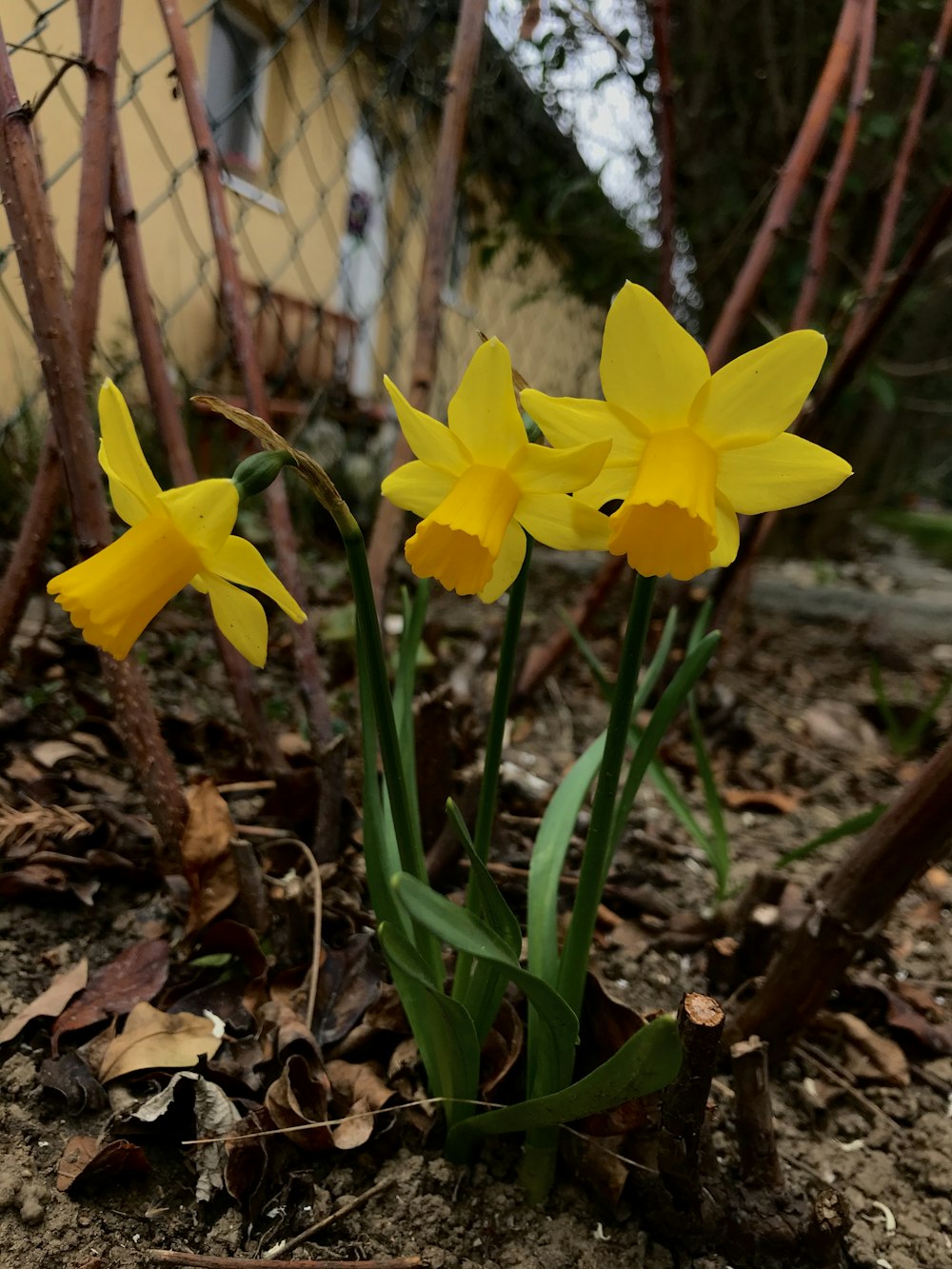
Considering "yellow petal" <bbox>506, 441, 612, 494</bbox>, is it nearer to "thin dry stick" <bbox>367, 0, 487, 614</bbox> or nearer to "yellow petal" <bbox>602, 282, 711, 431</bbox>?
"yellow petal" <bbox>602, 282, 711, 431</bbox>

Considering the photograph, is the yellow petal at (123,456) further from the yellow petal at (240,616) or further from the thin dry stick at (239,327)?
the thin dry stick at (239,327)

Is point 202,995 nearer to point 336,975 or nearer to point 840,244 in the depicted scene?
point 336,975

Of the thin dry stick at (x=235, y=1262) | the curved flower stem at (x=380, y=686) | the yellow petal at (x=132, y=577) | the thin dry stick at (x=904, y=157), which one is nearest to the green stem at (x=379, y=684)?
the curved flower stem at (x=380, y=686)

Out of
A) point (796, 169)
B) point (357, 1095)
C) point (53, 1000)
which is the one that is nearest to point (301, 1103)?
point (357, 1095)

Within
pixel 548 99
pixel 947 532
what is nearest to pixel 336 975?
pixel 548 99

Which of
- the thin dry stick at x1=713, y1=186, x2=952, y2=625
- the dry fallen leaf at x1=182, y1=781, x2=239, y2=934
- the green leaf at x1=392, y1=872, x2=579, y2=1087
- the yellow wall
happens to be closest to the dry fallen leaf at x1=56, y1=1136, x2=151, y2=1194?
the dry fallen leaf at x1=182, y1=781, x2=239, y2=934

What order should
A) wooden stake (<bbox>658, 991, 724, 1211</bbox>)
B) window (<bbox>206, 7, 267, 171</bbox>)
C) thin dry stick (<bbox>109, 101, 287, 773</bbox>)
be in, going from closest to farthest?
wooden stake (<bbox>658, 991, 724, 1211</bbox>), thin dry stick (<bbox>109, 101, 287, 773</bbox>), window (<bbox>206, 7, 267, 171</bbox>)
